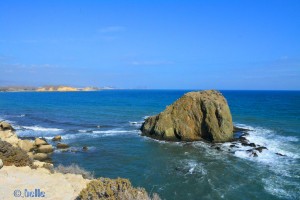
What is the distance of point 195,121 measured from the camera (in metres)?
42.8

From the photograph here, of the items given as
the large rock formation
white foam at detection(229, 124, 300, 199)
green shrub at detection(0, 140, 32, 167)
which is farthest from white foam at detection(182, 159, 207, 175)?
green shrub at detection(0, 140, 32, 167)

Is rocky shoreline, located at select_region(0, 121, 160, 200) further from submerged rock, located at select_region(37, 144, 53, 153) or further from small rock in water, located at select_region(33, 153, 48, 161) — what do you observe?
submerged rock, located at select_region(37, 144, 53, 153)

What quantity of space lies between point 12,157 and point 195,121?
89.3ft

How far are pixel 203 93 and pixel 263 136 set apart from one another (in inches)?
406

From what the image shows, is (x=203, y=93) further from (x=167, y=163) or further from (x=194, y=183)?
(x=194, y=183)

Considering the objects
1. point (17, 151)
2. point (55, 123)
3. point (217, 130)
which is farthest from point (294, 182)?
point (55, 123)

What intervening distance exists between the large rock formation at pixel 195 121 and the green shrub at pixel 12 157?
23.7m

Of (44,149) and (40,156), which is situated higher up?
(44,149)

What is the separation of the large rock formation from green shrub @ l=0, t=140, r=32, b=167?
23651 mm

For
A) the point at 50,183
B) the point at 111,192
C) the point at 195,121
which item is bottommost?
the point at 50,183

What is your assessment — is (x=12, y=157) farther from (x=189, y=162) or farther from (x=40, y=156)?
(x=189, y=162)

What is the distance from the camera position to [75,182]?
678 inches

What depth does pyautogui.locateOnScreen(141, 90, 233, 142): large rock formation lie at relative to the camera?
4100cm

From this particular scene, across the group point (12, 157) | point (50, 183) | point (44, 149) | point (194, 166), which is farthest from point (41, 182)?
point (44, 149)
